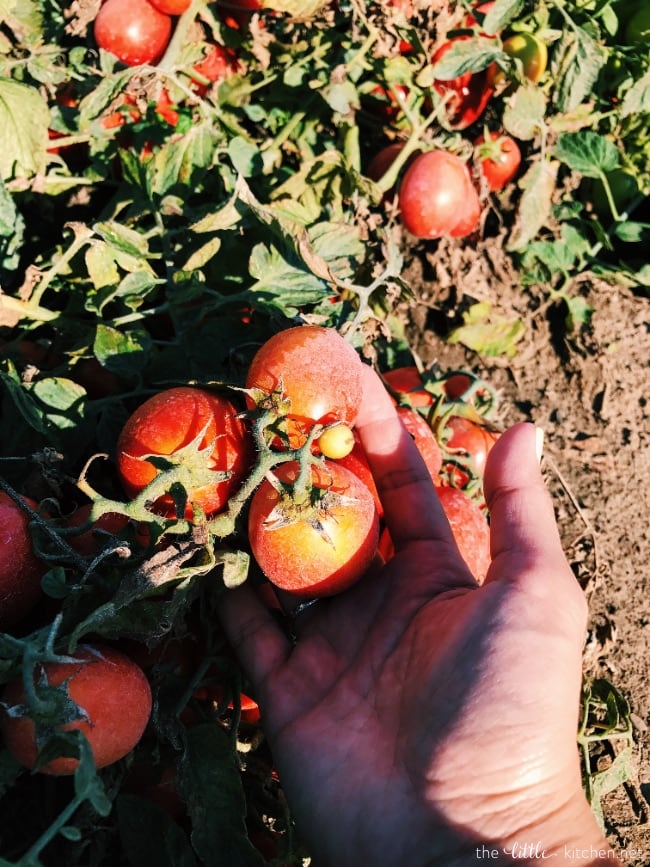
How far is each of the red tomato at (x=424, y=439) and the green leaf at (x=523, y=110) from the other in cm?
118

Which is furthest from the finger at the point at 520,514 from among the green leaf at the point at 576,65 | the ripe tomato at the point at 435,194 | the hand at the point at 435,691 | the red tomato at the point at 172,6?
the red tomato at the point at 172,6

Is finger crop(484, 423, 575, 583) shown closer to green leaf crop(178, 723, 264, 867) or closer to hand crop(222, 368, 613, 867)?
hand crop(222, 368, 613, 867)

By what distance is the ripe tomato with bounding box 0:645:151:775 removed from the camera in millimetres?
1139

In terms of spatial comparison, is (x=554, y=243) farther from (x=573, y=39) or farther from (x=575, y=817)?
(x=575, y=817)

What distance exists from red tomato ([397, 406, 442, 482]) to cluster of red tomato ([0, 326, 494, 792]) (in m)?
0.32

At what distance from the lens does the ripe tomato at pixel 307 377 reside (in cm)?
137

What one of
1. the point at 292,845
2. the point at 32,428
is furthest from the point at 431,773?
the point at 32,428

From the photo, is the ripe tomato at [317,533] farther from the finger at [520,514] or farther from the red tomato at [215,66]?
the red tomato at [215,66]

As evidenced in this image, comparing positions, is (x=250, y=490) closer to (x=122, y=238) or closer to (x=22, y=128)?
(x=122, y=238)

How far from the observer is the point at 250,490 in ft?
4.15

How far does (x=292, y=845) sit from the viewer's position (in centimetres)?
148

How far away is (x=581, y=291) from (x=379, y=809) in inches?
80.3

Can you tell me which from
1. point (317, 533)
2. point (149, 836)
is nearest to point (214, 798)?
point (149, 836)

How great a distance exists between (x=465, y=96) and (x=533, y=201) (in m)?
0.43
